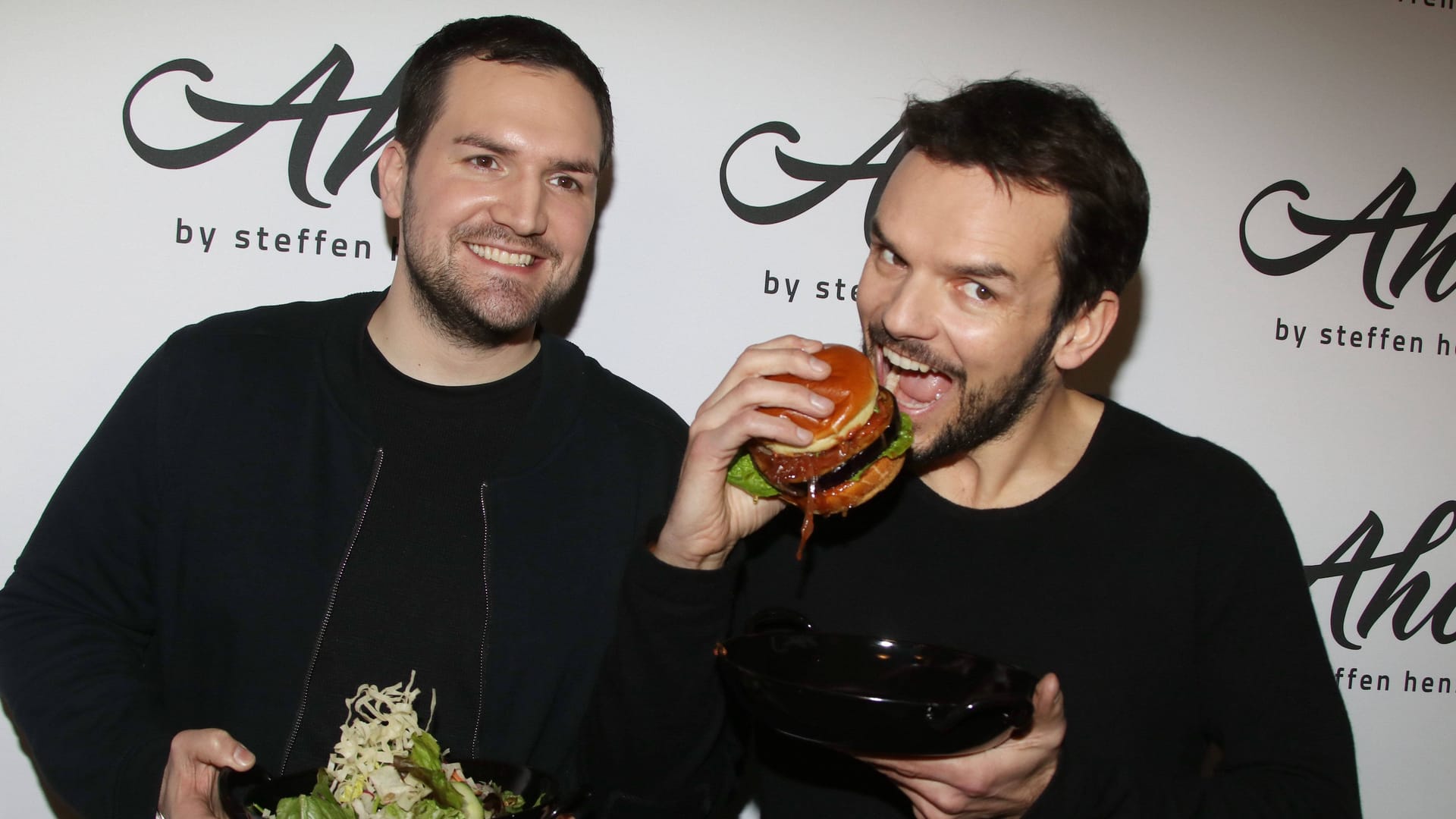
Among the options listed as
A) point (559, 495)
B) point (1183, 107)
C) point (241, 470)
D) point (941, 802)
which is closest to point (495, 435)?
point (559, 495)

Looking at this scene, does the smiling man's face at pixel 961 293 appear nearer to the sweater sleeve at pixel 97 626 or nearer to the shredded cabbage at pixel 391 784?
the shredded cabbage at pixel 391 784

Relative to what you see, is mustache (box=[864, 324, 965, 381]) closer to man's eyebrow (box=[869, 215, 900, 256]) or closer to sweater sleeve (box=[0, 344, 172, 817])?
man's eyebrow (box=[869, 215, 900, 256])

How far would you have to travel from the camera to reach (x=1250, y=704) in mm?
2082

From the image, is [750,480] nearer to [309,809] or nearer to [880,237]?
[880,237]

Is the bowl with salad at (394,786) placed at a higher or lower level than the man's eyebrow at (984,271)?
lower

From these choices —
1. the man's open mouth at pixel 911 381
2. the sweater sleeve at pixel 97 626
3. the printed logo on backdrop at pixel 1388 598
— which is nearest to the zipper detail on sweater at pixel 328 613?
the sweater sleeve at pixel 97 626

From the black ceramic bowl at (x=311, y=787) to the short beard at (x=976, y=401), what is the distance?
1.01 m

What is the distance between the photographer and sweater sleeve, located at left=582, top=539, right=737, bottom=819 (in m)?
2.10

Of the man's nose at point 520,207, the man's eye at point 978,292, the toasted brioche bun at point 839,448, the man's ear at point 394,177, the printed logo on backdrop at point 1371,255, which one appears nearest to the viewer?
the toasted brioche bun at point 839,448

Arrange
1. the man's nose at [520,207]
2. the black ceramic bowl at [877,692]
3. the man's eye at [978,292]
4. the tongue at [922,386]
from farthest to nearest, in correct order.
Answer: the man's nose at [520,207] < the tongue at [922,386] < the man's eye at [978,292] < the black ceramic bowl at [877,692]

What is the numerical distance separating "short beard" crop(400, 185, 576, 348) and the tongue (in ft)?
2.85

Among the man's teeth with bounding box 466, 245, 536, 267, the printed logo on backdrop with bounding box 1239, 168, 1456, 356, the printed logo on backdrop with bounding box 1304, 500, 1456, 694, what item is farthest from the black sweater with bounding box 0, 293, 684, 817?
the printed logo on backdrop with bounding box 1304, 500, 1456, 694

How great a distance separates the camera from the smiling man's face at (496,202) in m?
2.46

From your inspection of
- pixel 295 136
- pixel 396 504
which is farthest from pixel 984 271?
pixel 295 136
